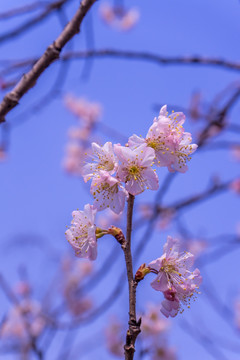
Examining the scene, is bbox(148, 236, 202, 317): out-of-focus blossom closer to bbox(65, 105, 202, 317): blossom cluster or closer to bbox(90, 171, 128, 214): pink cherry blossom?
bbox(65, 105, 202, 317): blossom cluster

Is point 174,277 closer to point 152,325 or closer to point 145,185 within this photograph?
point 145,185

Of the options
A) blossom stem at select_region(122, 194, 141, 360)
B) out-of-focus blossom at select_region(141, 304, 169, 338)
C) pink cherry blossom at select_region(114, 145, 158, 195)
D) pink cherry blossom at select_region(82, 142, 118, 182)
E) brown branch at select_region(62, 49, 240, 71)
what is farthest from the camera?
out-of-focus blossom at select_region(141, 304, 169, 338)

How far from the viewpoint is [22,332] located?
891 centimetres

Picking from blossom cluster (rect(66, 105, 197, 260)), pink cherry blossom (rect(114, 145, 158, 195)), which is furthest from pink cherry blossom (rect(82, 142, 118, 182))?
pink cherry blossom (rect(114, 145, 158, 195))

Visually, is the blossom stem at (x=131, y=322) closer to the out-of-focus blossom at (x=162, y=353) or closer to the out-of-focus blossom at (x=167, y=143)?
the out-of-focus blossom at (x=167, y=143)

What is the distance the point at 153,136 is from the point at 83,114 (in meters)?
9.60

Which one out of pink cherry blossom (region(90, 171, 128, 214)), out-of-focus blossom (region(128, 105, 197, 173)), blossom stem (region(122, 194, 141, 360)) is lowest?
blossom stem (region(122, 194, 141, 360))

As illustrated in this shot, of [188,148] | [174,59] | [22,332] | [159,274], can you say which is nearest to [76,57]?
[174,59]

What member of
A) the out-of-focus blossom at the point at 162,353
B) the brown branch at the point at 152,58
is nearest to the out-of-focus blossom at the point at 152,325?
the out-of-focus blossom at the point at 162,353

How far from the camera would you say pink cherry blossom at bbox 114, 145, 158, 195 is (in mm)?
1144

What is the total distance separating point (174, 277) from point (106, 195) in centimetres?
32

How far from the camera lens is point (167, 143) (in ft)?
4.13

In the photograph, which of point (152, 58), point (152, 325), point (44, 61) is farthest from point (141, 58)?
point (152, 325)

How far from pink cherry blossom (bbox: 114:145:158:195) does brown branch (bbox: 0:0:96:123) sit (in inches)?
16.9
